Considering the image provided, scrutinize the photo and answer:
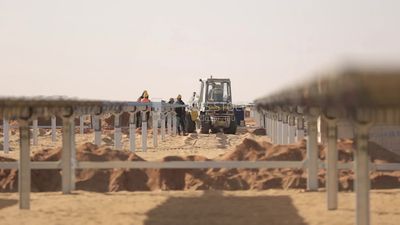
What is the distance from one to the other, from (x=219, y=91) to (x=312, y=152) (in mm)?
19441

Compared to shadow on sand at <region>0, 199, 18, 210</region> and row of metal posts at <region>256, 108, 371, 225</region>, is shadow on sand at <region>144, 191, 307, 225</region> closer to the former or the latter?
row of metal posts at <region>256, 108, 371, 225</region>

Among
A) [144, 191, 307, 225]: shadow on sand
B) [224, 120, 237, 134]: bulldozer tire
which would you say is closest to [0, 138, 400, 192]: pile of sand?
[144, 191, 307, 225]: shadow on sand

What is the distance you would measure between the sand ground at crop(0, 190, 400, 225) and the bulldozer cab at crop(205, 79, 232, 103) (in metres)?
18.4

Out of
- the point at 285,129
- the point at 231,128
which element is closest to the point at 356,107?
the point at 285,129

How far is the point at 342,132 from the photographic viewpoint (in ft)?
54.0

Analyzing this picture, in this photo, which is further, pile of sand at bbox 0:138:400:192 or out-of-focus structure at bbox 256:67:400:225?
pile of sand at bbox 0:138:400:192

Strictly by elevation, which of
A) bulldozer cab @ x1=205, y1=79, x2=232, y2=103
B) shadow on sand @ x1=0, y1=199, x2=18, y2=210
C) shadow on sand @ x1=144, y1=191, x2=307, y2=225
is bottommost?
shadow on sand @ x1=144, y1=191, x2=307, y2=225

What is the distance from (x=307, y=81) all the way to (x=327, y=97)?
1442mm

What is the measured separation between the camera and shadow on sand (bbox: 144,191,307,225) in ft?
27.6

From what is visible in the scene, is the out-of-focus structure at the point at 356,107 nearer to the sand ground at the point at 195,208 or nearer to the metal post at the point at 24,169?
the sand ground at the point at 195,208

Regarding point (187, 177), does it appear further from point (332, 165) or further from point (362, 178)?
point (362, 178)

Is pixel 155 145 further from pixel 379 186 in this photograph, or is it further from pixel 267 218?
pixel 267 218

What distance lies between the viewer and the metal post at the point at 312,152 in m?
9.88

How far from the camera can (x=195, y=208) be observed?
938cm
